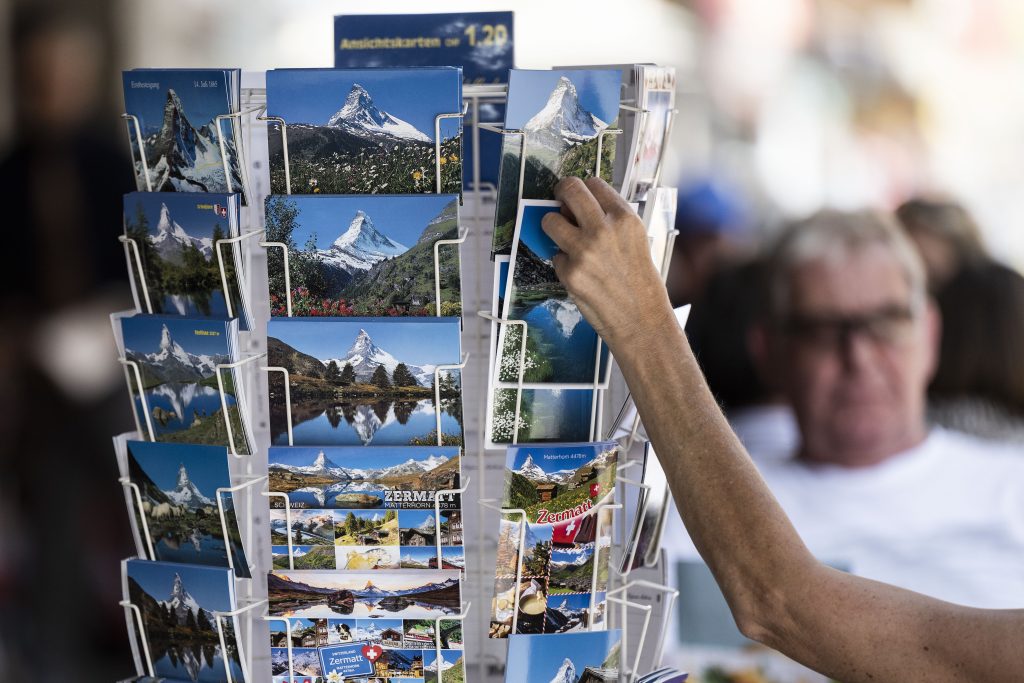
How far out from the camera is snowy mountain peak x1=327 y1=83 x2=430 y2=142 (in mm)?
1071

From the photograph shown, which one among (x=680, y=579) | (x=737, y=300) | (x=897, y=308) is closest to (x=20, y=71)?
(x=737, y=300)

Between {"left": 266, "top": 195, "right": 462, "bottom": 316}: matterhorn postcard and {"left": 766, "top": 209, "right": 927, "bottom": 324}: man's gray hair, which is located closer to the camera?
{"left": 266, "top": 195, "right": 462, "bottom": 316}: matterhorn postcard

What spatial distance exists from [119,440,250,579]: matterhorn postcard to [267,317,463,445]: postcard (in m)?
0.09

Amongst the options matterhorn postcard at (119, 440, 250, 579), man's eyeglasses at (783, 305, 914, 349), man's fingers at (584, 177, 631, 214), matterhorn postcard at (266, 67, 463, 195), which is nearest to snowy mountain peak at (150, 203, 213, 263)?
matterhorn postcard at (266, 67, 463, 195)

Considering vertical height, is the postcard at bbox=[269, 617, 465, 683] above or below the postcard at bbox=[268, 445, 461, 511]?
below

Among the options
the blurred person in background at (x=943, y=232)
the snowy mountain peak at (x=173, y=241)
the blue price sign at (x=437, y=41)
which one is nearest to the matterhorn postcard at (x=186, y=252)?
the snowy mountain peak at (x=173, y=241)

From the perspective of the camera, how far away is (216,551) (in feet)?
3.85

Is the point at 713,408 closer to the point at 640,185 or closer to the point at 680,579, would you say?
the point at 640,185

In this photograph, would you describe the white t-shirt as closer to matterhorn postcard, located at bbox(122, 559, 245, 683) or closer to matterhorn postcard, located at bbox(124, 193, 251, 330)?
matterhorn postcard, located at bbox(122, 559, 245, 683)

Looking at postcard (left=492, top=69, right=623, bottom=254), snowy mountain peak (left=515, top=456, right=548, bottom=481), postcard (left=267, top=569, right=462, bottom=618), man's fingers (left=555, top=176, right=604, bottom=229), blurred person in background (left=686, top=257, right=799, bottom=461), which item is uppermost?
postcard (left=492, top=69, right=623, bottom=254)

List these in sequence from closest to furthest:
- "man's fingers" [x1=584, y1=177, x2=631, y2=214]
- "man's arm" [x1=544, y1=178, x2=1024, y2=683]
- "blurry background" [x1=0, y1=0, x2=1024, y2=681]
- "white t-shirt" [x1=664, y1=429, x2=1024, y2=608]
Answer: "man's arm" [x1=544, y1=178, x2=1024, y2=683] < "man's fingers" [x1=584, y1=177, x2=631, y2=214] < "white t-shirt" [x1=664, y1=429, x2=1024, y2=608] < "blurry background" [x1=0, y1=0, x2=1024, y2=681]

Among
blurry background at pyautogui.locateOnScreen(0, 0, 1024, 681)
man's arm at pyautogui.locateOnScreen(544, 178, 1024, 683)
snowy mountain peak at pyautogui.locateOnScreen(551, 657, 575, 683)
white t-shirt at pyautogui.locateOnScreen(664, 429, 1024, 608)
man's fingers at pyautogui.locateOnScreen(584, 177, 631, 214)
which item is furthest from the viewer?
blurry background at pyautogui.locateOnScreen(0, 0, 1024, 681)

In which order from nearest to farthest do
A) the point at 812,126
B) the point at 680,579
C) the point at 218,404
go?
the point at 218,404 → the point at 680,579 → the point at 812,126

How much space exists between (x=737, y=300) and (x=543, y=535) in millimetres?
1922
